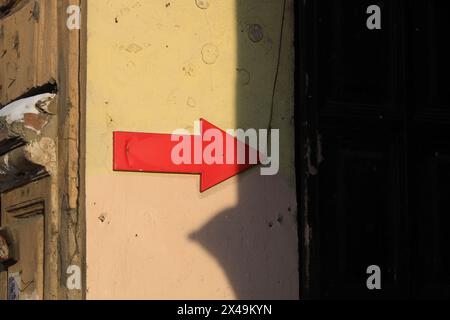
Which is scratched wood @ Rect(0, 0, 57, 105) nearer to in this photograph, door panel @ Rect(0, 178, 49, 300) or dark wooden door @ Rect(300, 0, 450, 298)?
door panel @ Rect(0, 178, 49, 300)

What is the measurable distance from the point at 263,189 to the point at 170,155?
0.61 meters

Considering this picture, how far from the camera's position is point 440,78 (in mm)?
7055

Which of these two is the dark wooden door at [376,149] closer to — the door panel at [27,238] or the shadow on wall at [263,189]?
the shadow on wall at [263,189]

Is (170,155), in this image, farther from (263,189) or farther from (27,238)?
(27,238)

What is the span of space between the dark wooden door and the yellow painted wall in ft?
0.51

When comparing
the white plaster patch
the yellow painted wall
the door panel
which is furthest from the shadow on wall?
the white plaster patch

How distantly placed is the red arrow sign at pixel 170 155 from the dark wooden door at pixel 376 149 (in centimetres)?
47

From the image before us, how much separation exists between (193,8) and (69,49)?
2.47ft

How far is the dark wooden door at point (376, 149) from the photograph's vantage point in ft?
22.0

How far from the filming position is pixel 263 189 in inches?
261

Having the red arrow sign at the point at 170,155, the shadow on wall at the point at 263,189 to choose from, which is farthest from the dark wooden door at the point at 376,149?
the red arrow sign at the point at 170,155

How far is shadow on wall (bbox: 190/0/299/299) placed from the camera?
6512mm
